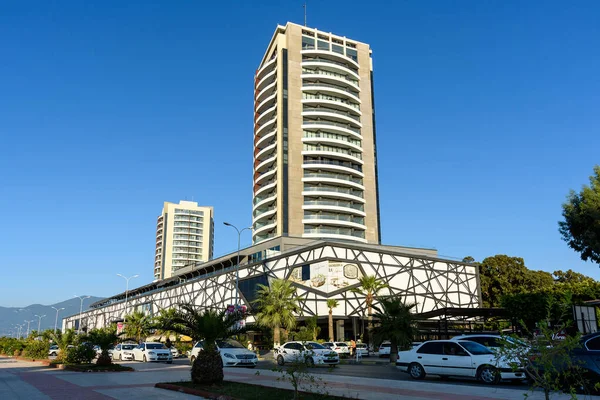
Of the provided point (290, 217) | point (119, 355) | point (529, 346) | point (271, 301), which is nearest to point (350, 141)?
point (290, 217)

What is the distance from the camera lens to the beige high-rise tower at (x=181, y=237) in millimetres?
165750

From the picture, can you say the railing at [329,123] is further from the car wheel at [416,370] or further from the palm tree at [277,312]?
the car wheel at [416,370]

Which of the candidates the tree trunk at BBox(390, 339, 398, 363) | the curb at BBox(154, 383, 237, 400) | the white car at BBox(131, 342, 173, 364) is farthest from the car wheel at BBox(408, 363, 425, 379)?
the white car at BBox(131, 342, 173, 364)

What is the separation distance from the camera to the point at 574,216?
37438 mm

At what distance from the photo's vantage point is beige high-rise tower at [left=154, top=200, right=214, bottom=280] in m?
166

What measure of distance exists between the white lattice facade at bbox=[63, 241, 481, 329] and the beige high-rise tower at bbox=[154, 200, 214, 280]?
90006mm

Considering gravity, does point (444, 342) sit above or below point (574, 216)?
below

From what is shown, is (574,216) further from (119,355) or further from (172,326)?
(119,355)

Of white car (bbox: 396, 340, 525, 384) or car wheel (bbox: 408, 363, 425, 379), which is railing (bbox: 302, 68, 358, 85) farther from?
car wheel (bbox: 408, 363, 425, 379)

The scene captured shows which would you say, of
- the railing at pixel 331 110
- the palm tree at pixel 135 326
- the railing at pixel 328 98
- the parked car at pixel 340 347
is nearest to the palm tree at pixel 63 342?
the parked car at pixel 340 347

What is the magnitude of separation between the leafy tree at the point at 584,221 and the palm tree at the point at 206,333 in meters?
28.8

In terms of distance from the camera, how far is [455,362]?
18.2 meters

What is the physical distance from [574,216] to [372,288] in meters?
20.4

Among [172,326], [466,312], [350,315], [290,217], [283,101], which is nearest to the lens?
[172,326]
